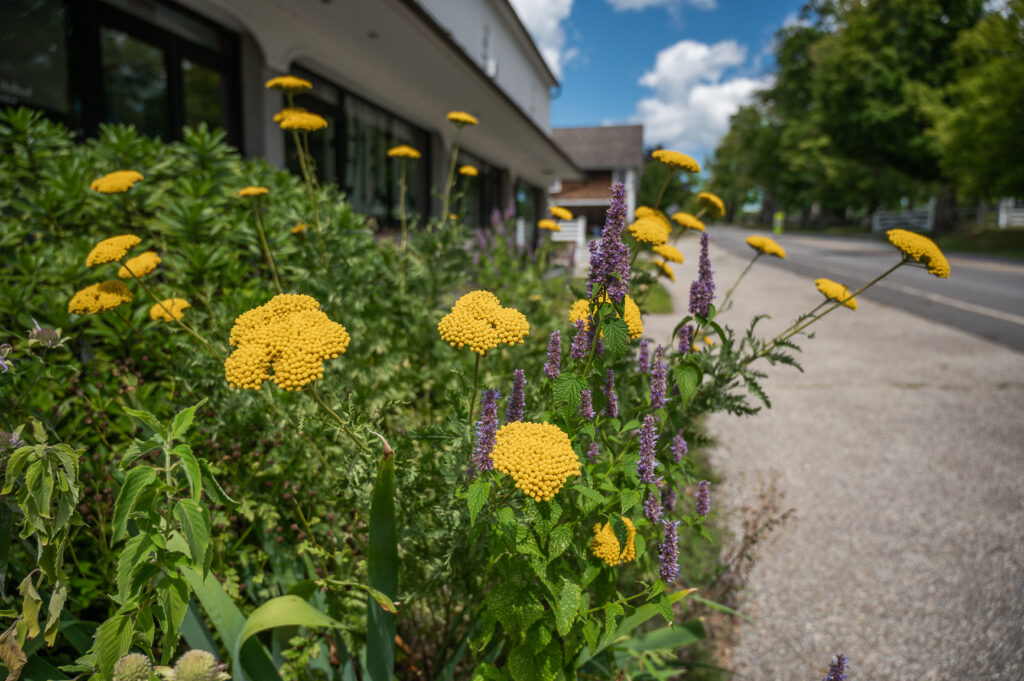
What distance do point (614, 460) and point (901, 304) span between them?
11.2 m

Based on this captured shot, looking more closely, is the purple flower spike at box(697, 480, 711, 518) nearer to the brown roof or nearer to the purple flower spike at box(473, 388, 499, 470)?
the purple flower spike at box(473, 388, 499, 470)

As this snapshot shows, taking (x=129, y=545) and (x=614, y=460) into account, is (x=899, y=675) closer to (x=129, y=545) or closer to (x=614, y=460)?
(x=614, y=460)

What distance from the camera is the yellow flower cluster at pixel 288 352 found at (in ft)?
3.13

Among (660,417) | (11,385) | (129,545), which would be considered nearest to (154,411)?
(11,385)

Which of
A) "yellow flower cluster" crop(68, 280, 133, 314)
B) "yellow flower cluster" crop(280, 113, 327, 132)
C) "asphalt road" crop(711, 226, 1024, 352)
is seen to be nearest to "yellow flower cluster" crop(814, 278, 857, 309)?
"yellow flower cluster" crop(280, 113, 327, 132)

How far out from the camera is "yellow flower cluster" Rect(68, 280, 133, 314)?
1.42m

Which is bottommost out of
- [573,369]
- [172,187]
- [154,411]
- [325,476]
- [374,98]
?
Result: [325,476]

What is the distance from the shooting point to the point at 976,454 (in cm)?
380

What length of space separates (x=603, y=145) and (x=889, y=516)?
1468 inches

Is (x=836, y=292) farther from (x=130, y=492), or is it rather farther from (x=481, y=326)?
(x=130, y=492)

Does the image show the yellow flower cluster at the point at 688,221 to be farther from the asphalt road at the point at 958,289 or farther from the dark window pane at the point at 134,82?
the asphalt road at the point at 958,289

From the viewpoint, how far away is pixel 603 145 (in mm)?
37250

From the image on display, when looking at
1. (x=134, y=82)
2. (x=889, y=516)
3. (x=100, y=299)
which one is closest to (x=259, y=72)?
(x=134, y=82)

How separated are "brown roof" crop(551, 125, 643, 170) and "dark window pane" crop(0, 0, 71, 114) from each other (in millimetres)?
31665
